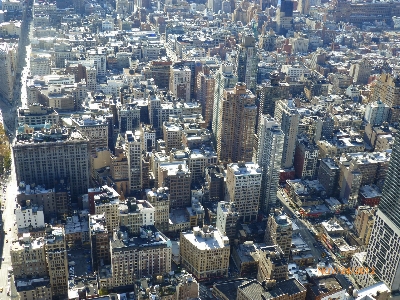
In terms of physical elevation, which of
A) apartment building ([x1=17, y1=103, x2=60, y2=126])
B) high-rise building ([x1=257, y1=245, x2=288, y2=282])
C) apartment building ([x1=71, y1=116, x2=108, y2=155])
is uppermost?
apartment building ([x1=17, y1=103, x2=60, y2=126])

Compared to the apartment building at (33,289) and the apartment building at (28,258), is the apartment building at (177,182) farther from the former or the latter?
the apartment building at (33,289)

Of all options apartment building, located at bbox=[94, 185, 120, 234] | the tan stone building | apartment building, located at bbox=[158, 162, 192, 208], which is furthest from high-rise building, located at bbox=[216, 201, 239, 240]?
the tan stone building

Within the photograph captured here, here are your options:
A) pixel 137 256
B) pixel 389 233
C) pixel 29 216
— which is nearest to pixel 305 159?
pixel 389 233

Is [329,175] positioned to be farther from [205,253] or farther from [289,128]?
[205,253]

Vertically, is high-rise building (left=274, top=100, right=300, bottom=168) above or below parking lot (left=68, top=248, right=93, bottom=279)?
above

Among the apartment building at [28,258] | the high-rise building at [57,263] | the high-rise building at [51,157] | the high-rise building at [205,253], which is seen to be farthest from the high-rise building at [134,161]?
the apartment building at [28,258]

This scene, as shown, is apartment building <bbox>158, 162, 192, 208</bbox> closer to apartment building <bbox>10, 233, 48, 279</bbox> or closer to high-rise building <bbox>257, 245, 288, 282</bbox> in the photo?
high-rise building <bbox>257, 245, 288, 282</bbox>

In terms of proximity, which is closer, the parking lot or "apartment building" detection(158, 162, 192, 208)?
the parking lot
